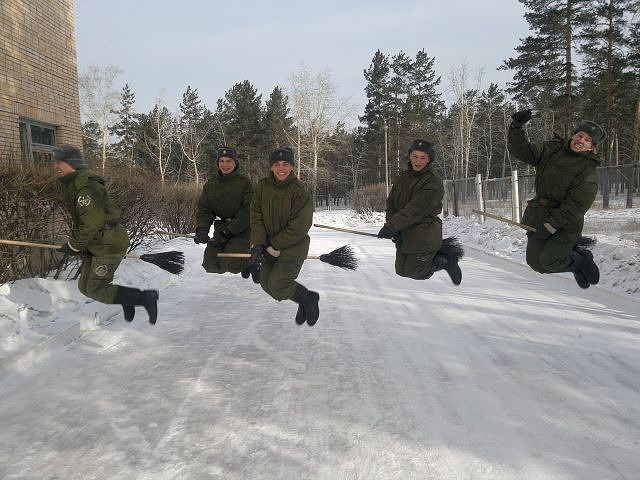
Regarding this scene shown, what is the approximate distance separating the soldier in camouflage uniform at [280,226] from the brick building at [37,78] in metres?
4.62

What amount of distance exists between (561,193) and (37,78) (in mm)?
9904

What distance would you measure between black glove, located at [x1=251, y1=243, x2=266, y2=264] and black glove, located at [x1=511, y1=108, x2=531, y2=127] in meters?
2.70

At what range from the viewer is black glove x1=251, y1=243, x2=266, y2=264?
4.62 metres

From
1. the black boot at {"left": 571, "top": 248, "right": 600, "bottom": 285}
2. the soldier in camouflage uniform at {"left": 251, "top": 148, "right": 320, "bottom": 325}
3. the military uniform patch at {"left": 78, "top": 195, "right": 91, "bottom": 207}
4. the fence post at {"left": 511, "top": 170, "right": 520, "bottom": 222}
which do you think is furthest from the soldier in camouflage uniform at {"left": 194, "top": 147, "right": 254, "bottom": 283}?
the fence post at {"left": 511, "top": 170, "right": 520, "bottom": 222}

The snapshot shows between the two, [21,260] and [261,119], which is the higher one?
[261,119]

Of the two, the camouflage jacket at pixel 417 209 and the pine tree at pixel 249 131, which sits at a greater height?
the pine tree at pixel 249 131

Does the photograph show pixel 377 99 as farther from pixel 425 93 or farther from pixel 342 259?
pixel 342 259

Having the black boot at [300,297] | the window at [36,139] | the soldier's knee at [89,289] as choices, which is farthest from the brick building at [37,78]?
the black boot at [300,297]

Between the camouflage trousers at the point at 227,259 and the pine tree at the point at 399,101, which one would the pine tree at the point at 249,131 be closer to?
the pine tree at the point at 399,101

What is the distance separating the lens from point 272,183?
4738mm

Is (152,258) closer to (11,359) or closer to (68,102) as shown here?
(11,359)

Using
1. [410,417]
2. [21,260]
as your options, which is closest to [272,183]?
[410,417]

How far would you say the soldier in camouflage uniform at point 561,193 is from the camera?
4.27 metres

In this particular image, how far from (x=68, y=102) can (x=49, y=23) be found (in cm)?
166
